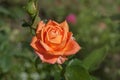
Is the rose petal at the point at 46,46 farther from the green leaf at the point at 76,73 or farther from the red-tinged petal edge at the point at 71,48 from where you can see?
the green leaf at the point at 76,73

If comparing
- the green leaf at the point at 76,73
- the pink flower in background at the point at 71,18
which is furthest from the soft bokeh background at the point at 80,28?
the green leaf at the point at 76,73

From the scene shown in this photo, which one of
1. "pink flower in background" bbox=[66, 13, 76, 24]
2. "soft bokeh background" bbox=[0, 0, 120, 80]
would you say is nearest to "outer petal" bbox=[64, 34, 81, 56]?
"soft bokeh background" bbox=[0, 0, 120, 80]

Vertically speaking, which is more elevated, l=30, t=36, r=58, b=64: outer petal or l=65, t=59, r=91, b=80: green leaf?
l=30, t=36, r=58, b=64: outer petal

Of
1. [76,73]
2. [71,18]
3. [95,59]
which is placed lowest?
[71,18]

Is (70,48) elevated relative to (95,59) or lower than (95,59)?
elevated

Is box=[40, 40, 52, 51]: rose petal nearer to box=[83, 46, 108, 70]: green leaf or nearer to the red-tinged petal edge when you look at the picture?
the red-tinged petal edge

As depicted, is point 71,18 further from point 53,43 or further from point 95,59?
point 53,43

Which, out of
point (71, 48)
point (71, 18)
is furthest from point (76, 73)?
point (71, 18)

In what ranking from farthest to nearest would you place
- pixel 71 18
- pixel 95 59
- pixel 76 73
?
pixel 71 18 < pixel 95 59 < pixel 76 73
